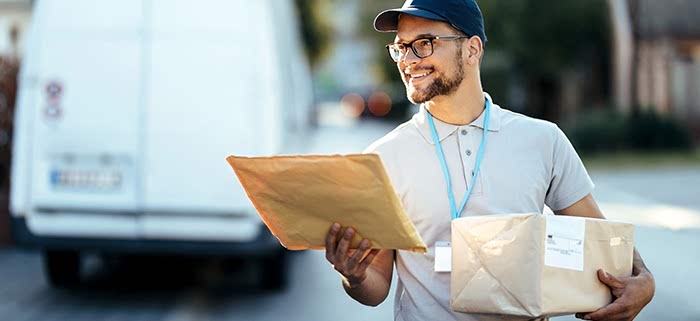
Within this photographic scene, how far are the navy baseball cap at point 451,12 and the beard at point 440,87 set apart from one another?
8 cm

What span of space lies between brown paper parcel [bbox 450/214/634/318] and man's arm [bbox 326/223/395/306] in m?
0.26

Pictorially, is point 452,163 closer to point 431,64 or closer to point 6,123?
point 431,64

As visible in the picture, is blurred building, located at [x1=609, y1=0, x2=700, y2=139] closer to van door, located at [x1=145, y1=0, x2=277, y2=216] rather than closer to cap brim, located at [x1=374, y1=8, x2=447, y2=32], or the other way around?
van door, located at [x1=145, y1=0, x2=277, y2=216]

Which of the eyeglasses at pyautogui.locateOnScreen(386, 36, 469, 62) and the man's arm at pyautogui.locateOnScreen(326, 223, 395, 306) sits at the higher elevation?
the eyeglasses at pyautogui.locateOnScreen(386, 36, 469, 62)

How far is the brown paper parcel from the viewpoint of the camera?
2812mm

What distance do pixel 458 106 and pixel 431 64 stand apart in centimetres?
16

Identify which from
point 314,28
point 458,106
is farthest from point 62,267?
point 314,28

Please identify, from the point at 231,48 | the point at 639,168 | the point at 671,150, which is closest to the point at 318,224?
the point at 231,48

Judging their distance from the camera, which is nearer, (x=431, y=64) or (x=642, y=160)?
(x=431, y=64)

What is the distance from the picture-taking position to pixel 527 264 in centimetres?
282

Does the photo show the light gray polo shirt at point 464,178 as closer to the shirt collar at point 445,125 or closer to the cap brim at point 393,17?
the shirt collar at point 445,125

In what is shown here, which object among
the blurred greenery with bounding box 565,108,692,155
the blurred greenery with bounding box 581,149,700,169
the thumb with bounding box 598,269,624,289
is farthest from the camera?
the blurred greenery with bounding box 565,108,692,155

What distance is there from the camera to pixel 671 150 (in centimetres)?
2133

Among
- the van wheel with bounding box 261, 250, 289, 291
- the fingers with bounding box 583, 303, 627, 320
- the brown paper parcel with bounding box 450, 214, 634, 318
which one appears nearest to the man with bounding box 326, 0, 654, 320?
the fingers with bounding box 583, 303, 627, 320
